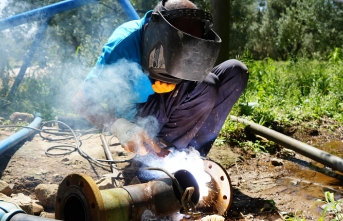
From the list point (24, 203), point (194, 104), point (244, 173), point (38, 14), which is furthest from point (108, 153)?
point (38, 14)

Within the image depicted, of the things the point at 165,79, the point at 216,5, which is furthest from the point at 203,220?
the point at 216,5

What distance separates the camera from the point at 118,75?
2.58 meters

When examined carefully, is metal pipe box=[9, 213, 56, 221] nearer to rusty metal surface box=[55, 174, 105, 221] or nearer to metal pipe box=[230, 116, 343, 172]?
rusty metal surface box=[55, 174, 105, 221]

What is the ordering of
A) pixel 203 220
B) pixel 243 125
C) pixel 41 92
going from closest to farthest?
1. pixel 203 220
2. pixel 243 125
3. pixel 41 92

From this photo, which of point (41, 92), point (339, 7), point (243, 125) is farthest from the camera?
point (339, 7)

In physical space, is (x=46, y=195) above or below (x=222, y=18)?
below

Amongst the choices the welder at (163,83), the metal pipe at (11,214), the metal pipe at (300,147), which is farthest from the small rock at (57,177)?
the metal pipe at (300,147)

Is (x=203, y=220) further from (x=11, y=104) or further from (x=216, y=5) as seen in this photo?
(x=216, y=5)

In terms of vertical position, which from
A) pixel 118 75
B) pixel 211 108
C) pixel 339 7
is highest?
pixel 118 75

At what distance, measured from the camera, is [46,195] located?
2430 millimetres

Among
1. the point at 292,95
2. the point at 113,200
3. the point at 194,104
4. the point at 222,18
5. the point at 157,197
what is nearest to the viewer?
the point at 113,200

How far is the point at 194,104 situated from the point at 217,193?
771 mm

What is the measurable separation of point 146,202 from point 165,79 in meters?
0.80

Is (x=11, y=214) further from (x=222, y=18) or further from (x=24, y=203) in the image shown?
(x=222, y=18)
